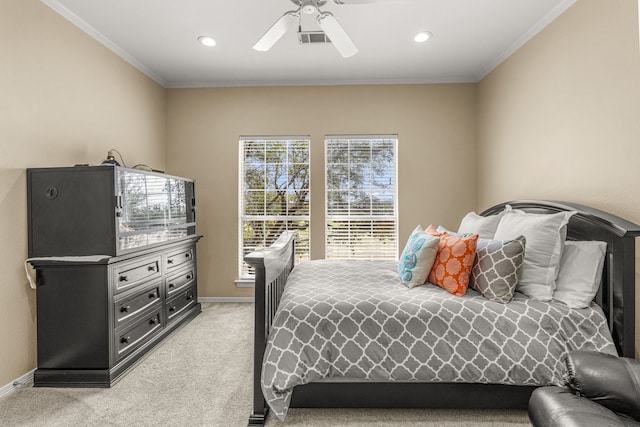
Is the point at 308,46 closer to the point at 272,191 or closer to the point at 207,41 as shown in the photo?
the point at 207,41

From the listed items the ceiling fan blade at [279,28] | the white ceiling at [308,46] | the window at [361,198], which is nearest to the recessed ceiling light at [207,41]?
the white ceiling at [308,46]

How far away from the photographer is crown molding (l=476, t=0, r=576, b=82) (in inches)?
98.7

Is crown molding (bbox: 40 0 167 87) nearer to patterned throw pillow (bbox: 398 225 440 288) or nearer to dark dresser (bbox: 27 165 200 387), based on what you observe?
dark dresser (bbox: 27 165 200 387)

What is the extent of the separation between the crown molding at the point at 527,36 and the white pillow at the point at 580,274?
5.94 feet

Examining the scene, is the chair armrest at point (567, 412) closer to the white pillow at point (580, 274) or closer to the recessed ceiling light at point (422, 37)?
the white pillow at point (580, 274)

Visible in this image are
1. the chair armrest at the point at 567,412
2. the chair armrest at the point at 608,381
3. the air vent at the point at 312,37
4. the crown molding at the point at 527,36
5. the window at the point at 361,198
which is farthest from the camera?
the window at the point at 361,198

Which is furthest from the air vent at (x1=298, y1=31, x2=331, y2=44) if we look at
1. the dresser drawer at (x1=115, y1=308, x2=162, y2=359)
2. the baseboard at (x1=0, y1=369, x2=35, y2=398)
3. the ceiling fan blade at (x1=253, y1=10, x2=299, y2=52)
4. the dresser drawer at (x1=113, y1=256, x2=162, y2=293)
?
the baseboard at (x1=0, y1=369, x2=35, y2=398)

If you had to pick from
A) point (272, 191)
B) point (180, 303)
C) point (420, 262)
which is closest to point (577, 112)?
point (420, 262)

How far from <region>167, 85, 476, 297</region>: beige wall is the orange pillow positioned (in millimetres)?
1876

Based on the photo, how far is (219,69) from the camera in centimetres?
374

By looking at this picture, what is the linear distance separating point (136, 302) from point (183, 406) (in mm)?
982

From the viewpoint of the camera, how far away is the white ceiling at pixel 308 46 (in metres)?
2.57

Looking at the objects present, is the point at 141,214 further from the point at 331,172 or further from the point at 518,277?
the point at 518,277

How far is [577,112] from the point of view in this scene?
238 cm
